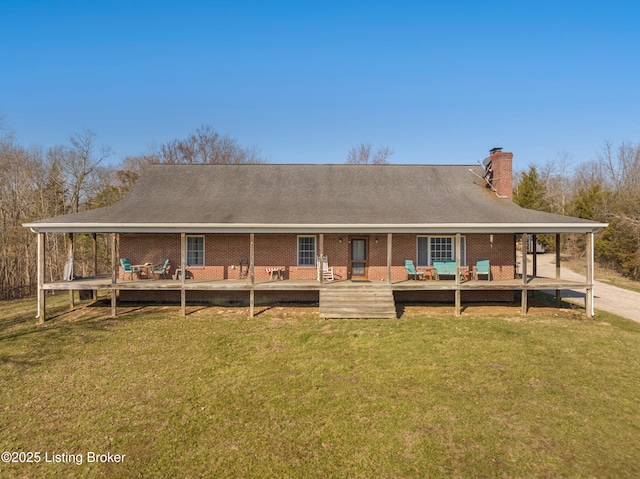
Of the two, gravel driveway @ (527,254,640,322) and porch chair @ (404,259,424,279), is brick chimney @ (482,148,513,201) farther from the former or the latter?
gravel driveway @ (527,254,640,322)

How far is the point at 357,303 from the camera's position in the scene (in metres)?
12.6

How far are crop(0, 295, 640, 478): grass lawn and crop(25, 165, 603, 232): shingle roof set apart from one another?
3738mm

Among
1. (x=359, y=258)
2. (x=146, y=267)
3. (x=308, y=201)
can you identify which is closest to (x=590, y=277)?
(x=359, y=258)

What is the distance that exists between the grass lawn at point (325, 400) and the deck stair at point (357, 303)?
32.6 inches

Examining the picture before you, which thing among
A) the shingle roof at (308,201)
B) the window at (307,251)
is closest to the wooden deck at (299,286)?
the window at (307,251)

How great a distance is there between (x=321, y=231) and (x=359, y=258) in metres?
3.04

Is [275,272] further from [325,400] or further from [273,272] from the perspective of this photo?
[325,400]

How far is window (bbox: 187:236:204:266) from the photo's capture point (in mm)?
14852

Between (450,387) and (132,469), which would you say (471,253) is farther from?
(132,469)

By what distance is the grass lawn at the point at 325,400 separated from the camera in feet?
16.2

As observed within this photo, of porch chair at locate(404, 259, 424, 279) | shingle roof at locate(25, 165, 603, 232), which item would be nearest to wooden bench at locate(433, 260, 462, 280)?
porch chair at locate(404, 259, 424, 279)

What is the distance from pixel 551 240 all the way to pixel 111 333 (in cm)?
4174

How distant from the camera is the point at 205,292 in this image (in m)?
14.8

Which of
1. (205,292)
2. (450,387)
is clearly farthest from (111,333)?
(450,387)
